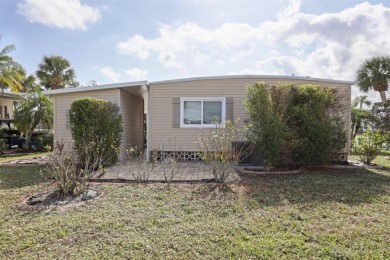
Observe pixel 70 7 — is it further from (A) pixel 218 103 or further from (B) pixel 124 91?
(A) pixel 218 103

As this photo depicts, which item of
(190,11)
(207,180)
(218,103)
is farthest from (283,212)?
(190,11)

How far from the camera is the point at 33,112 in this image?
14305mm

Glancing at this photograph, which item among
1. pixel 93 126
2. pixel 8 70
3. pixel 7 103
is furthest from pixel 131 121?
pixel 7 103

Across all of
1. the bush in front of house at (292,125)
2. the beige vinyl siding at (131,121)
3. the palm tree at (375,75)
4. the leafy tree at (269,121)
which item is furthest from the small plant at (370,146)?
the palm tree at (375,75)

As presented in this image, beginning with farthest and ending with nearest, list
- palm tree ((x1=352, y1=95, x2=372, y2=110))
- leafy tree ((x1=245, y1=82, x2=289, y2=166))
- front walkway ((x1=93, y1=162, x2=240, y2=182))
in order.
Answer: palm tree ((x1=352, y1=95, x2=372, y2=110)) → leafy tree ((x1=245, y1=82, x2=289, y2=166)) → front walkway ((x1=93, y1=162, x2=240, y2=182))

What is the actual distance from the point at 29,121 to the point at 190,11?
33.8ft

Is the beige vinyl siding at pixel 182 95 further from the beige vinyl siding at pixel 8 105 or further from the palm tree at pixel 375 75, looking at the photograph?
the beige vinyl siding at pixel 8 105

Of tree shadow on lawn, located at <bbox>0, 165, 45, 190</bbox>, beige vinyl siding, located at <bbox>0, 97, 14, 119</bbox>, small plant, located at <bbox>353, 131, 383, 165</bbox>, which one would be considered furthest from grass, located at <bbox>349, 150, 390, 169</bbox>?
beige vinyl siding, located at <bbox>0, 97, 14, 119</bbox>

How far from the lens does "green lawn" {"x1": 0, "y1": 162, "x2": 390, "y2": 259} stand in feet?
10.6

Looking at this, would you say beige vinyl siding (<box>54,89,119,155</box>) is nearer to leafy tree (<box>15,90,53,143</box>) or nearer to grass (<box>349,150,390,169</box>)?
leafy tree (<box>15,90,53,143</box>)

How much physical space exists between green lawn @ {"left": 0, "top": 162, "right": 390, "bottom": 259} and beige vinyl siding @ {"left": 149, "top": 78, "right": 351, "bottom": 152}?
4476mm

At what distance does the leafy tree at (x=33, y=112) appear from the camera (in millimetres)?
14180

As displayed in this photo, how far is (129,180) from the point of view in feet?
22.2

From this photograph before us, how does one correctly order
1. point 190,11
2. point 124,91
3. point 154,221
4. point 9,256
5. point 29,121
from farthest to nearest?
point 29,121 → point 124,91 → point 190,11 → point 154,221 → point 9,256
